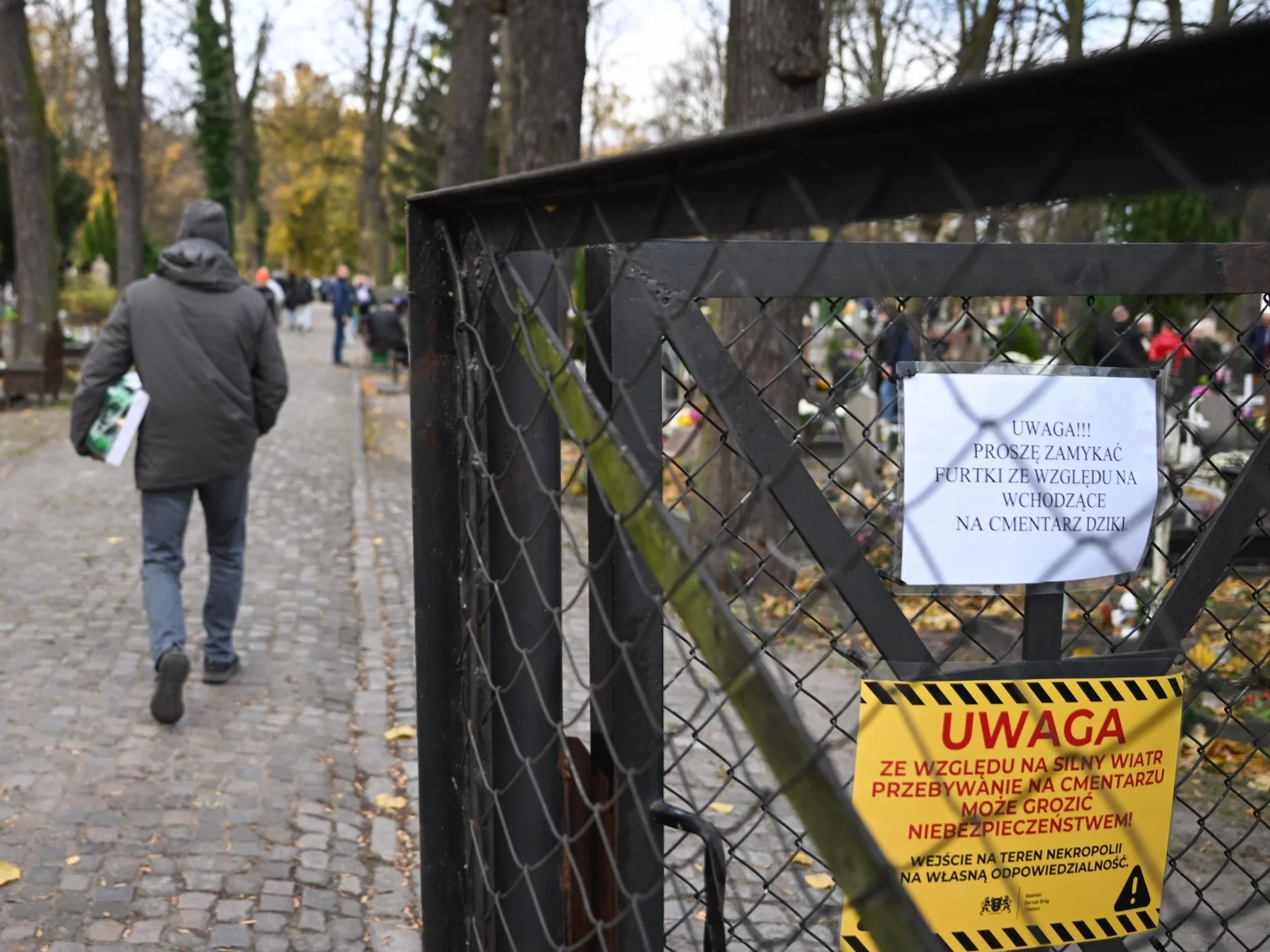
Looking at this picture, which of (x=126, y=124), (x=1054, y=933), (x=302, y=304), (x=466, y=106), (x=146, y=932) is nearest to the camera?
(x=1054, y=933)

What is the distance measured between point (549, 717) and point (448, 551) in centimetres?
39

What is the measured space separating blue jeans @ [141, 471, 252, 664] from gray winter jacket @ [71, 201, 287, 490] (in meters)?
0.11

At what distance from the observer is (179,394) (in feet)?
18.0

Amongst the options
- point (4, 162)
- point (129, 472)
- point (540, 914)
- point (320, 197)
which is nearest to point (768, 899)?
point (540, 914)

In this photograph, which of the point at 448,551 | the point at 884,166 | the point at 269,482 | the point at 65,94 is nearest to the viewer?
the point at 884,166

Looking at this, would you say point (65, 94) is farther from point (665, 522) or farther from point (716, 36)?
point (665, 522)

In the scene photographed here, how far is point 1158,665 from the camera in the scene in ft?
6.78

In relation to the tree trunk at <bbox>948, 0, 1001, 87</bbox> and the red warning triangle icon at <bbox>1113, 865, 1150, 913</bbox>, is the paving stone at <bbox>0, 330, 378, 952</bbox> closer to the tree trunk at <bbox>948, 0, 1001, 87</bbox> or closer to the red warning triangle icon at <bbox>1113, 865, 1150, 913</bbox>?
the red warning triangle icon at <bbox>1113, 865, 1150, 913</bbox>

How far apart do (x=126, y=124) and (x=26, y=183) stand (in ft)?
13.2

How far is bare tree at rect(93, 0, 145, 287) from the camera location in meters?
20.9

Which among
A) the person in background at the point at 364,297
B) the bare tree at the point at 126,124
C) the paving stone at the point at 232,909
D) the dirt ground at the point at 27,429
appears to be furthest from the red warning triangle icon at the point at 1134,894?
the person in background at the point at 364,297

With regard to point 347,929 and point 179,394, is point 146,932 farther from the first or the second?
point 179,394

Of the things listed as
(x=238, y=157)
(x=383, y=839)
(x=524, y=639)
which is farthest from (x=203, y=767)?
(x=238, y=157)

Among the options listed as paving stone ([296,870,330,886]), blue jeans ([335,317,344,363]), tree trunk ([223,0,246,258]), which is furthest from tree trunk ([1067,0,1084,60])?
tree trunk ([223,0,246,258])
